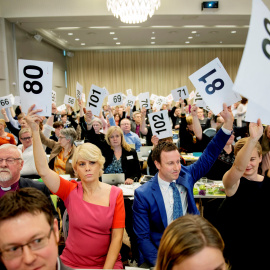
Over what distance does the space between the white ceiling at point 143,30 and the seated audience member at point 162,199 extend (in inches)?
328

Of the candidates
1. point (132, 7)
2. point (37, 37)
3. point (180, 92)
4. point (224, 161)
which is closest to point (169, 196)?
point (224, 161)

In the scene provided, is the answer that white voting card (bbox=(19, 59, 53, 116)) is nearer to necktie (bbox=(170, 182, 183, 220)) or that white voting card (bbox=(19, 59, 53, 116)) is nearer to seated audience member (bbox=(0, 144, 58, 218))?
seated audience member (bbox=(0, 144, 58, 218))

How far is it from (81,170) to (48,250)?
1.20 meters

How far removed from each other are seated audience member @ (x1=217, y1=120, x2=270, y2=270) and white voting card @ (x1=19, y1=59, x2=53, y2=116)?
152 cm

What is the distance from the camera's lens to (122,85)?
1783 cm

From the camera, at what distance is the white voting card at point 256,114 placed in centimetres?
149

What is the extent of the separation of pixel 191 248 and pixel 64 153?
11.5 feet

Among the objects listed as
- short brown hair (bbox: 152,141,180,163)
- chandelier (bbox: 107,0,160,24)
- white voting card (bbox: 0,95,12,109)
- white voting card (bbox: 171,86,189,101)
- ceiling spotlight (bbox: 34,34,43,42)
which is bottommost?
short brown hair (bbox: 152,141,180,163)

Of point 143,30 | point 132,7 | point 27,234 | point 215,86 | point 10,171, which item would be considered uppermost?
point 143,30

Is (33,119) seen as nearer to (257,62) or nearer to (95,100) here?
(257,62)

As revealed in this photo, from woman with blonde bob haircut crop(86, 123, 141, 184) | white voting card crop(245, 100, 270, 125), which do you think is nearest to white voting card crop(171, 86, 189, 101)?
woman with blonde bob haircut crop(86, 123, 141, 184)

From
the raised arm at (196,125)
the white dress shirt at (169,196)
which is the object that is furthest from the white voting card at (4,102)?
the white dress shirt at (169,196)

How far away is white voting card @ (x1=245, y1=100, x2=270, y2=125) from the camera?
4.89 ft

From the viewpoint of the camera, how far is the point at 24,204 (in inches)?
43.3
